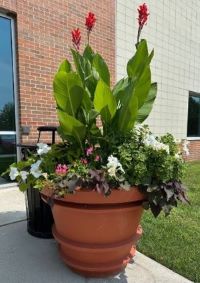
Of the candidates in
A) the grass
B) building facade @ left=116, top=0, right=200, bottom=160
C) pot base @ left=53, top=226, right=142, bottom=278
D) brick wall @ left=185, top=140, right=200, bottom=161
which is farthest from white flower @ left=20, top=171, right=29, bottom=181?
brick wall @ left=185, top=140, right=200, bottom=161

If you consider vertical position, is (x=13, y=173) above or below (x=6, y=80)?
below

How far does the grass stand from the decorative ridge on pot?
0.47 meters

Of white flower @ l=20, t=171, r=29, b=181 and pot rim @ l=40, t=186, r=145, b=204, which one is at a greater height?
white flower @ l=20, t=171, r=29, b=181

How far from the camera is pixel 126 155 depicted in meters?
2.32

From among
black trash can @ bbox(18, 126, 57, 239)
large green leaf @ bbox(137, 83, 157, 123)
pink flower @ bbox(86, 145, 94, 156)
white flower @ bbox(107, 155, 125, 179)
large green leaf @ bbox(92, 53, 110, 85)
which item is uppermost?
large green leaf @ bbox(92, 53, 110, 85)

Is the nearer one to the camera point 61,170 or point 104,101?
point 61,170

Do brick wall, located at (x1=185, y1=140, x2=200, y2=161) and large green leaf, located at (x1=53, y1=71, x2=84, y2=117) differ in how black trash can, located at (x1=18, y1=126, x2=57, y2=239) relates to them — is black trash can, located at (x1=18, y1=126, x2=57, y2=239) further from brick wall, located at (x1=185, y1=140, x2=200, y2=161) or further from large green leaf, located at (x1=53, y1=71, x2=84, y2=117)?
brick wall, located at (x1=185, y1=140, x2=200, y2=161)

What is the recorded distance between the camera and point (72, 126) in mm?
2395

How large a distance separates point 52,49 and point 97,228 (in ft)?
14.4

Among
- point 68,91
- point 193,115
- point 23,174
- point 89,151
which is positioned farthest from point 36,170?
point 193,115

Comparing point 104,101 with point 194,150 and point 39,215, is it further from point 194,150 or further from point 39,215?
point 194,150

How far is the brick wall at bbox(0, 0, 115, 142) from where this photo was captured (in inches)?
210

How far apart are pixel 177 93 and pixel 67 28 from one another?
4.95 meters

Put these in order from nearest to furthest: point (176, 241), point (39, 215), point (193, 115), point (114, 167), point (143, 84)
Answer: point (114, 167) → point (143, 84) → point (39, 215) → point (176, 241) → point (193, 115)
